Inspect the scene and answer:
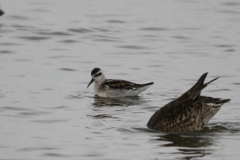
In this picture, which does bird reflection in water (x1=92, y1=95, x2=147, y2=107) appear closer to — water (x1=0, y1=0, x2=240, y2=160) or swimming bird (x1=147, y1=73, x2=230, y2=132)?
water (x1=0, y1=0, x2=240, y2=160)

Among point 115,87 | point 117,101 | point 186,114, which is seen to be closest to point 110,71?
point 115,87

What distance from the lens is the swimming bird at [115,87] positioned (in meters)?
15.8

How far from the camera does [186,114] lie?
458 inches

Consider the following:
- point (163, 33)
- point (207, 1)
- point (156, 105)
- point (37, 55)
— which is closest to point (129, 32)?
point (163, 33)

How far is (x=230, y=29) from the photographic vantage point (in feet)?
81.0

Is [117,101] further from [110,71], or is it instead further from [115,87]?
[110,71]

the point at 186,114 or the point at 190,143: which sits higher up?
the point at 186,114

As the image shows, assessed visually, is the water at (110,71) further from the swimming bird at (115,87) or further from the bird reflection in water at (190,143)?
the swimming bird at (115,87)

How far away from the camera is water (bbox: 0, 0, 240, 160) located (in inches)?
419

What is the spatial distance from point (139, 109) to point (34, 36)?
10.2 metres

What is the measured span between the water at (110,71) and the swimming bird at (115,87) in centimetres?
29

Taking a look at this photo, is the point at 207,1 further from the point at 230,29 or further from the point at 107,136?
the point at 107,136

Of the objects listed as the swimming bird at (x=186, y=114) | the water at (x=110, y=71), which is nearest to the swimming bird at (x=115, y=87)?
the water at (x=110, y=71)

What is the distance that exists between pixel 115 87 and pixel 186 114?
477 cm
